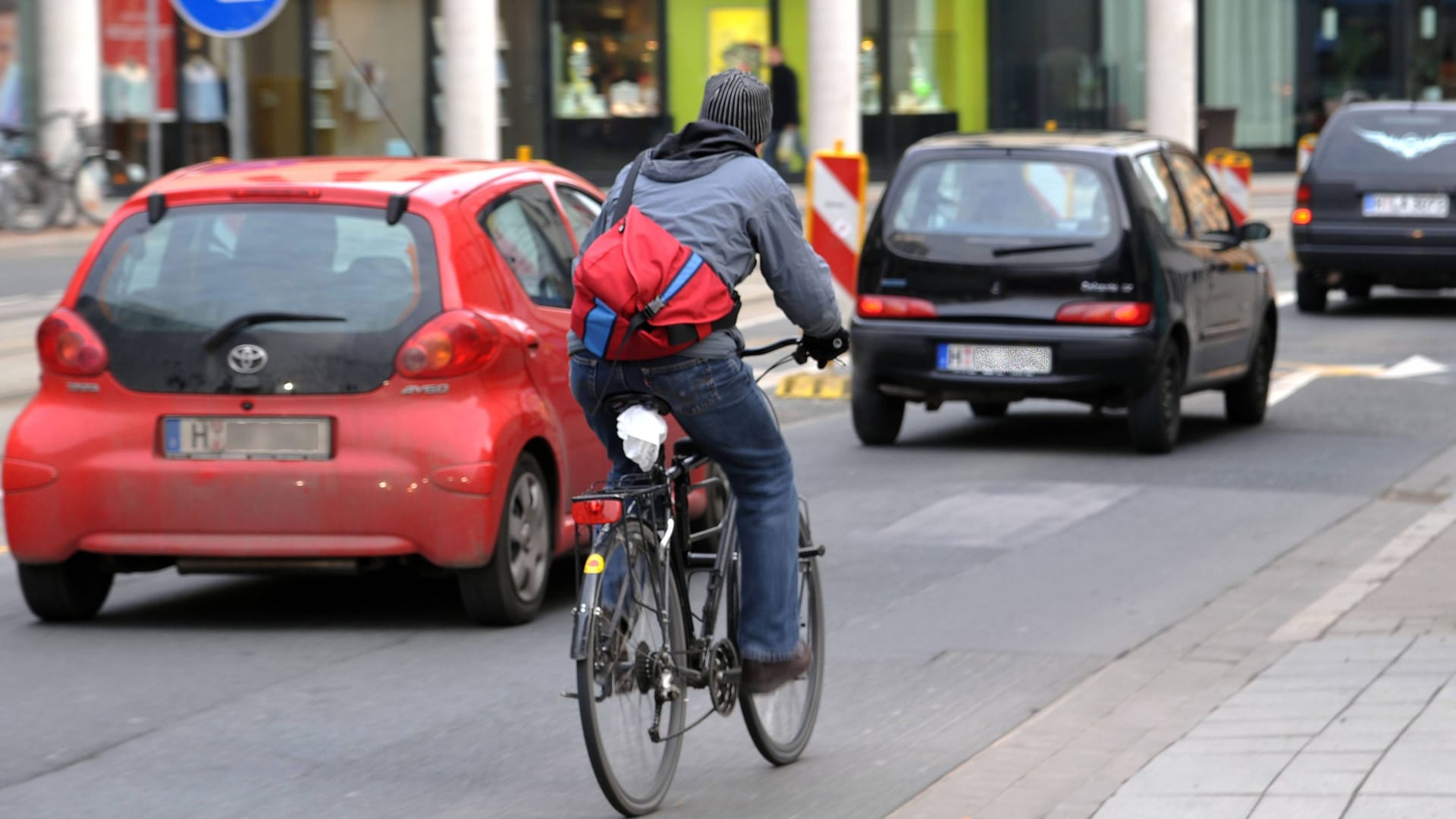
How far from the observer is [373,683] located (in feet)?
23.0

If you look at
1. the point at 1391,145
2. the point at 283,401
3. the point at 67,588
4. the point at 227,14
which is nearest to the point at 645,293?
the point at 283,401

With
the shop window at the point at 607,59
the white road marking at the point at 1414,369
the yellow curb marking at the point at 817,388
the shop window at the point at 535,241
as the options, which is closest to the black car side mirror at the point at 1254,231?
the yellow curb marking at the point at 817,388

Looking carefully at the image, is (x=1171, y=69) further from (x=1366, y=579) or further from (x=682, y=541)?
(x=682, y=541)

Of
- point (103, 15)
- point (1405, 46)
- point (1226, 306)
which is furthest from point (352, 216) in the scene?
point (1405, 46)

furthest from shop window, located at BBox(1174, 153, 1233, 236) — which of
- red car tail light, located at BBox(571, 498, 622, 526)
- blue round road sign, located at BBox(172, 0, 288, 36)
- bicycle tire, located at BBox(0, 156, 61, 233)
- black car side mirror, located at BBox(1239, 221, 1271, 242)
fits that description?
bicycle tire, located at BBox(0, 156, 61, 233)

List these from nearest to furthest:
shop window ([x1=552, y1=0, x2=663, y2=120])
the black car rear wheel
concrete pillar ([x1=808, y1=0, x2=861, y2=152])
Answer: the black car rear wheel
concrete pillar ([x1=808, y1=0, x2=861, y2=152])
shop window ([x1=552, y1=0, x2=663, y2=120])

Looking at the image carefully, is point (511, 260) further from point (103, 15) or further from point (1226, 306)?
point (103, 15)

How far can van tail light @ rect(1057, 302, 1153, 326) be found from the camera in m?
12.1

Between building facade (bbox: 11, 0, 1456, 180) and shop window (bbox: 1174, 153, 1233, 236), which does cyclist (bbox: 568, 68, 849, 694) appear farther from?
building facade (bbox: 11, 0, 1456, 180)

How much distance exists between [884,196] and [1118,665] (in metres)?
5.56

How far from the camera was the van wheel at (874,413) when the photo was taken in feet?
41.2

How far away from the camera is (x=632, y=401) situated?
213 inches

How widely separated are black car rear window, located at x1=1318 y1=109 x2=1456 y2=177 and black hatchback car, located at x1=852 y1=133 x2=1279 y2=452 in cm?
872

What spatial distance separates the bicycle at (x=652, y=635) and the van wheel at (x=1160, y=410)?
644 cm
